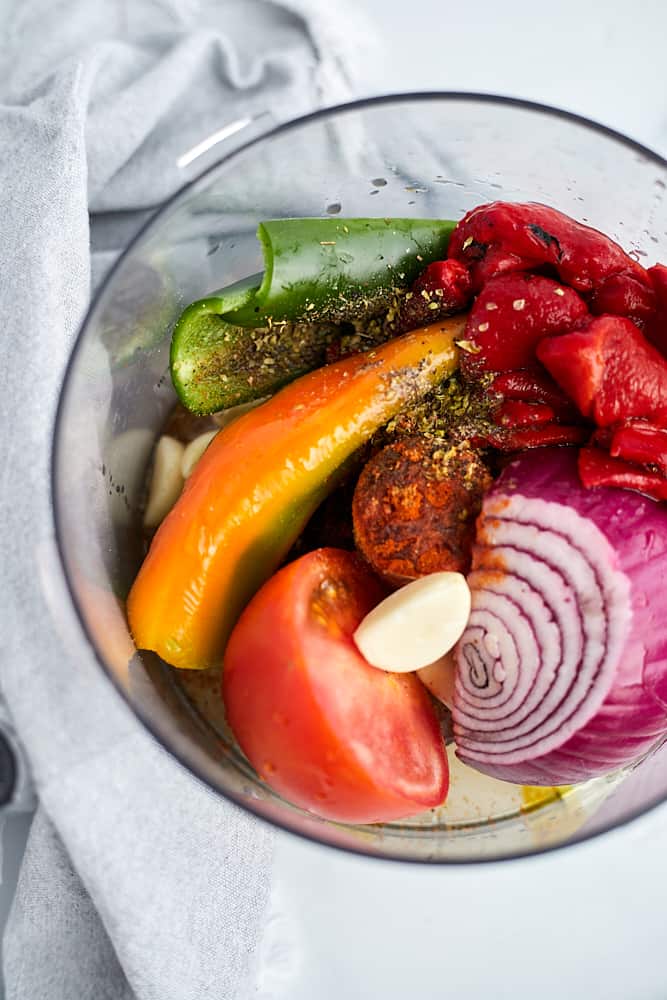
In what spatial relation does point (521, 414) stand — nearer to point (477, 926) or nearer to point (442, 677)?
point (442, 677)

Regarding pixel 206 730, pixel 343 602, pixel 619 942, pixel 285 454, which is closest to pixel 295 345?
pixel 285 454

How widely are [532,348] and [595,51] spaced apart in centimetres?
66

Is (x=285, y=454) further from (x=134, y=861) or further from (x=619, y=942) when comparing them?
(x=619, y=942)

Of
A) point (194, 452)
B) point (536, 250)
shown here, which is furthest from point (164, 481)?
point (536, 250)

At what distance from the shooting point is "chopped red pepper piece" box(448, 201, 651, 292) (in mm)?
899

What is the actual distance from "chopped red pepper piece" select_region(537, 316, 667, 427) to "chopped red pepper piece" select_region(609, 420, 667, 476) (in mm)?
14

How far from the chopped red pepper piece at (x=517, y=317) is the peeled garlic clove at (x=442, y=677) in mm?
277

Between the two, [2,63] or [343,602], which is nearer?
[343,602]

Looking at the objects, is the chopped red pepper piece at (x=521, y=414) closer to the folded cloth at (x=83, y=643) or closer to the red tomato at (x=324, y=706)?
the red tomato at (x=324, y=706)

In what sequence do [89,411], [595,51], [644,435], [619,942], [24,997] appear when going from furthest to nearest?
[595,51]
[619,942]
[24,997]
[89,411]
[644,435]

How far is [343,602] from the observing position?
88cm

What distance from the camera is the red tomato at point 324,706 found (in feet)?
2.68

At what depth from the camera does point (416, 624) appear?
83 centimetres

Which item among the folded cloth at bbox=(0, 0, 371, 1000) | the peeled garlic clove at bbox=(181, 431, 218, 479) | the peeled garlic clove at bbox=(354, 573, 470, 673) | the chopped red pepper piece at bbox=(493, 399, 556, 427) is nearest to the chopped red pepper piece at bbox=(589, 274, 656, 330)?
the chopped red pepper piece at bbox=(493, 399, 556, 427)
